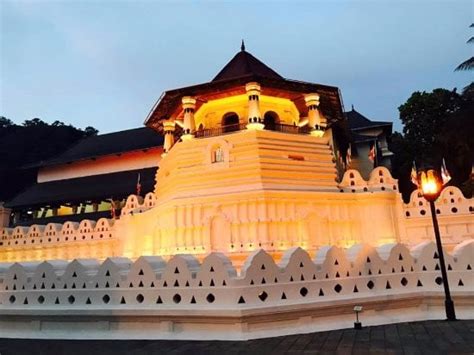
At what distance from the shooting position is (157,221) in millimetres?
16781

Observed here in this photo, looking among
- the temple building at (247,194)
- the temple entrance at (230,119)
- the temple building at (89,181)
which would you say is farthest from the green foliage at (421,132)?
the temple building at (89,181)

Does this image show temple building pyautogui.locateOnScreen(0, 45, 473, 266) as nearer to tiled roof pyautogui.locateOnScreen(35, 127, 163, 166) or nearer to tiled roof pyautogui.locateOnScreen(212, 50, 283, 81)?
tiled roof pyautogui.locateOnScreen(212, 50, 283, 81)

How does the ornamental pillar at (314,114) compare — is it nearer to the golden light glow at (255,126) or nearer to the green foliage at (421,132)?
the golden light glow at (255,126)

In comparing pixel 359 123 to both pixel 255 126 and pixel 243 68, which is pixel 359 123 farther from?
pixel 255 126

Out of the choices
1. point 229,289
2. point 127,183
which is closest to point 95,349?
point 229,289

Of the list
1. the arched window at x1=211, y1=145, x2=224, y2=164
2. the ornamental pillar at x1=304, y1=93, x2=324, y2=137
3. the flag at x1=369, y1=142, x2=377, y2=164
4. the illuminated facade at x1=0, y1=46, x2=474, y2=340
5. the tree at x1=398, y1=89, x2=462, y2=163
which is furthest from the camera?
the tree at x1=398, y1=89, x2=462, y2=163

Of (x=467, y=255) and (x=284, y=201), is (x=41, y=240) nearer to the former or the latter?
(x=284, y=201)

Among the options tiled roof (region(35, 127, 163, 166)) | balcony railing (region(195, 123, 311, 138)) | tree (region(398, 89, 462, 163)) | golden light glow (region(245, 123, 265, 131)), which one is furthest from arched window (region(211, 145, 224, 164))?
tree (region(398, 89, 462, 163))

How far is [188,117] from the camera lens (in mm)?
17156

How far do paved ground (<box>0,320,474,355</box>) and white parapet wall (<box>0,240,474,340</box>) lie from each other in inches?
12.7

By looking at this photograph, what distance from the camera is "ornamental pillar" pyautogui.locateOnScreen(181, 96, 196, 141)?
669 inches

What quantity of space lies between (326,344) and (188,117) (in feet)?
42.3

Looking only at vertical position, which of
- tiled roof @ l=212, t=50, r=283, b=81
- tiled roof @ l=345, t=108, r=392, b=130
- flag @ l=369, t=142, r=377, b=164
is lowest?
flag @ l=369, t=142, r=377, b=164

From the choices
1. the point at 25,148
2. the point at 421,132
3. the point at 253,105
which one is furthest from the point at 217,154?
the point at 25,148
